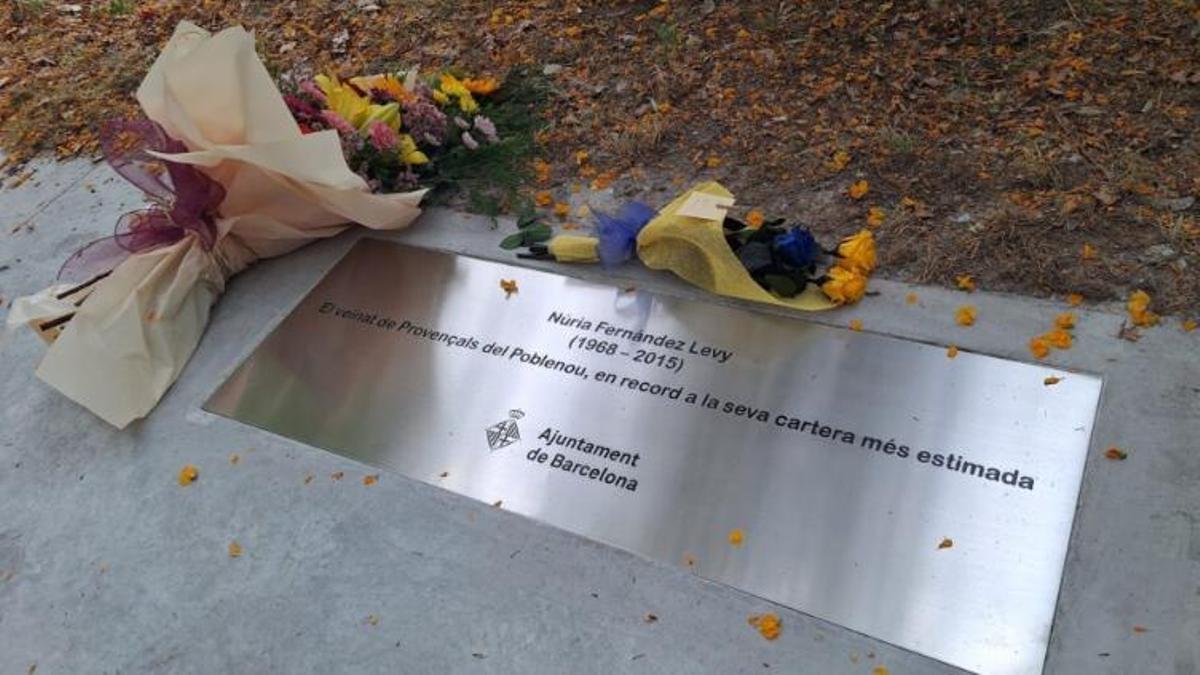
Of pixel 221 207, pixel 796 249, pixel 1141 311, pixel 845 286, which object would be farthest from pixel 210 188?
pixel 1141 311

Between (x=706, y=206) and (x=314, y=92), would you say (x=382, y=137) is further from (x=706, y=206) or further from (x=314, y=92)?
(x=706, y=206)

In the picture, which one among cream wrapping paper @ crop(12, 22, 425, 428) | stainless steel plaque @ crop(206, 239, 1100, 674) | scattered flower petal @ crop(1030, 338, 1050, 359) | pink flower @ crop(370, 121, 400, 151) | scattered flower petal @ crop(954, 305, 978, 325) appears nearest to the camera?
stainless steel plaque @ crop(206, 239, 1100, 674)

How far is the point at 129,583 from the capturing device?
188cm

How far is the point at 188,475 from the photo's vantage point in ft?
6.68

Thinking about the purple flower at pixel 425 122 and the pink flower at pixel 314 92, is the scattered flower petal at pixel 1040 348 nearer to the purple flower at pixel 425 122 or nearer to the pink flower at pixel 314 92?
the purple flower at pixel 425 122

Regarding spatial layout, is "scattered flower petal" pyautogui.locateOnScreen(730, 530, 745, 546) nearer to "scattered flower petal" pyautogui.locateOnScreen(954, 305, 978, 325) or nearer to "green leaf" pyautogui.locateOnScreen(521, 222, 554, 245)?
"scattered flower petal" pyautogui.locateOnScreen(954, 305, 978, 325)

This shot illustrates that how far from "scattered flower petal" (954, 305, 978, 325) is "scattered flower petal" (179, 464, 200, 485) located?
67.3 inches

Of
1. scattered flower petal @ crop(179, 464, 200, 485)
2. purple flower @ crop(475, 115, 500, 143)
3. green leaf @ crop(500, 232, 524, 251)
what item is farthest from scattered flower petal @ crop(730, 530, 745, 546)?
purple flower @ crop(475, 115, 500, 143)

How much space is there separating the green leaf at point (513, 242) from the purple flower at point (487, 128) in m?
0.49

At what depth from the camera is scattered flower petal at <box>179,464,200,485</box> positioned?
203 centimetres

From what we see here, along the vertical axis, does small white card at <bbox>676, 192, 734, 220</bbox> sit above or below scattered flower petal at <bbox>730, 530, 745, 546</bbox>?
above

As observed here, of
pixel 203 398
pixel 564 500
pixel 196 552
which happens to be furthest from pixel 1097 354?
pixel 203 398

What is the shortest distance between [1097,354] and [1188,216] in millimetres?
485

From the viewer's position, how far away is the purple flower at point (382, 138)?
8.48 feet
